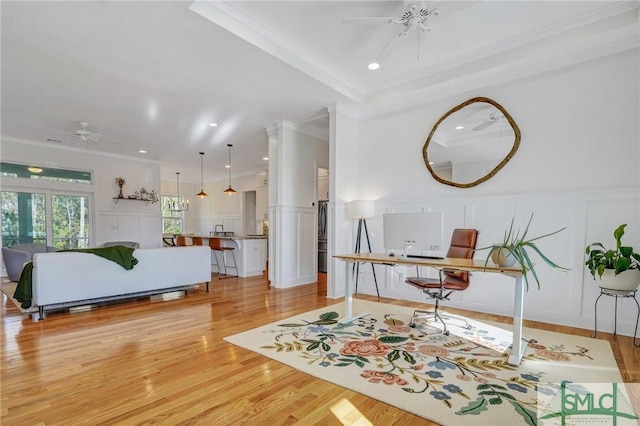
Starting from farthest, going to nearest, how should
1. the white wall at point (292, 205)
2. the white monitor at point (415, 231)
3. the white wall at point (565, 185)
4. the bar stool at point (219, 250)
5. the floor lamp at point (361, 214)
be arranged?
the bar stool at point (219, 250), the white wall at point (292, 205), the floor lamp at point (361, 214), the white wall at point (565, 185), the white monitor at point (415, 231)

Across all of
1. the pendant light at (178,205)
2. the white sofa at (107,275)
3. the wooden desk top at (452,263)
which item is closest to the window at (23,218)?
the white sofa at (107,275)

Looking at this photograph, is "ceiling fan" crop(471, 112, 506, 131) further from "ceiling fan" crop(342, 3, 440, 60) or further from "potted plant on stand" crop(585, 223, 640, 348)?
"potted plant on stand" crop(585, 223, 640, 348)

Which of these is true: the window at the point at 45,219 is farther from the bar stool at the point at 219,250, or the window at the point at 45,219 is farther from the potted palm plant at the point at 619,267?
the potted palm plant at the point at 619,267

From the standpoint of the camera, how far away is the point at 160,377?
2178 mm

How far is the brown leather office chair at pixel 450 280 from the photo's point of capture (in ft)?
10.2

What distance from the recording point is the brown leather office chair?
10.2 ft

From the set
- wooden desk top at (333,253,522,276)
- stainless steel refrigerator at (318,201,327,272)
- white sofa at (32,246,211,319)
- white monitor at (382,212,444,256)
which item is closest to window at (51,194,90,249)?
white sofa at (32,246,211,319)

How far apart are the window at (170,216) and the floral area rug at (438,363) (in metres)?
9.35

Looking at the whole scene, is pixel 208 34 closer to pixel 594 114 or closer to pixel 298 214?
pixel 298 214

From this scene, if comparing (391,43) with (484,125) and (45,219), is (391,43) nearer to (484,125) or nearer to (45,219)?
(484,125)

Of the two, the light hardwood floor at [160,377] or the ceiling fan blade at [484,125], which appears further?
the ceiling fan blade at [484,125]

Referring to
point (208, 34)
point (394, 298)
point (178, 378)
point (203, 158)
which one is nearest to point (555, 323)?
point (394, 298)

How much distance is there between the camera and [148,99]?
14.8 feet

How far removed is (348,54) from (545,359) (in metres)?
3.54
